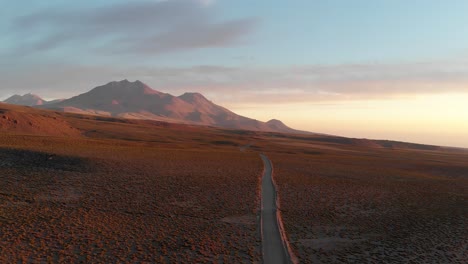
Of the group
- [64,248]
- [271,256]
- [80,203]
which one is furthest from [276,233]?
[80,203]

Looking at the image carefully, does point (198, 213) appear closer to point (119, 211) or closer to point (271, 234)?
point (119, 211)

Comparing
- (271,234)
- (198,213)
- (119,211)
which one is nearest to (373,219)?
(271,234)

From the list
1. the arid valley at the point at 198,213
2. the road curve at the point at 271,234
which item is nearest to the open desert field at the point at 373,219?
the arid valley at the point at 198,213

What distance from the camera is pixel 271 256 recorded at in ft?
68.5

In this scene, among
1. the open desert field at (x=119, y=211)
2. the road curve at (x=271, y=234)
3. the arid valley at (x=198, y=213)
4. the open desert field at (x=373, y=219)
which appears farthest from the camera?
the open desert field at (x=373, y=219)

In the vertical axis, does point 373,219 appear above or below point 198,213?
above

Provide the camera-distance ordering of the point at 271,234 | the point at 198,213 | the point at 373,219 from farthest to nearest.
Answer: the point at 373,219 < the point at 198,213 < the point at 271,234

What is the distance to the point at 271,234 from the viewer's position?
25.3 meters

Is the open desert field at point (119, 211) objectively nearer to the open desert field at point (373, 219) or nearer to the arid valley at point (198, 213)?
the arid valley at point (198, 213)

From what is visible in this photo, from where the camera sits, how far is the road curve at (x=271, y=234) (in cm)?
2077

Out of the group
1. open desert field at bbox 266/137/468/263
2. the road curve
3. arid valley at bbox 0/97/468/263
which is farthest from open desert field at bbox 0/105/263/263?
open desert field at bbox 266/137/468/263

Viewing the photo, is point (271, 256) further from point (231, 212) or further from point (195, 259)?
point (231, 212)

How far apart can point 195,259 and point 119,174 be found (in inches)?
1082

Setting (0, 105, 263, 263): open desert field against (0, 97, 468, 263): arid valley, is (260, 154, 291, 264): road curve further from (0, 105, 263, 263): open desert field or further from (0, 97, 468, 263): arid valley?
(0, 105, 263, 263): open desert field
